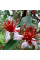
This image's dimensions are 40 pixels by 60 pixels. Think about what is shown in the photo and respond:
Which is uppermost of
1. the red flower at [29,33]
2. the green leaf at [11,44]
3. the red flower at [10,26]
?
the red flower at [10,26]

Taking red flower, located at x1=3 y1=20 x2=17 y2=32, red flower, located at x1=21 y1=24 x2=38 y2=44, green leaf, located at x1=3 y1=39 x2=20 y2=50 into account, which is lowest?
green leaf, located at x1=3 y1=39 x2=20 y2=50

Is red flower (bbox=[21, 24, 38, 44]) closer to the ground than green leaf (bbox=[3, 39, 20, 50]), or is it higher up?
higher up

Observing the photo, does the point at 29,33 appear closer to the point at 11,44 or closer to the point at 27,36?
the point at 27,36

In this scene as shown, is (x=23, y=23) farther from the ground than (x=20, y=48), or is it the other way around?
(x=23, y=23)

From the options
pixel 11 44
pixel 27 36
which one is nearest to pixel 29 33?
pixel 27 36

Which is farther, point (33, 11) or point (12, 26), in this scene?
point (33, 11)

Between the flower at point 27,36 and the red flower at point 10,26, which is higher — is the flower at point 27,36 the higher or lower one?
the lower one

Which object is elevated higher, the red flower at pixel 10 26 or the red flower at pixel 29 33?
the red flower at pixel 10 26

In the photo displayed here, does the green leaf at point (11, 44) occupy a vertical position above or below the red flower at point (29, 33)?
below

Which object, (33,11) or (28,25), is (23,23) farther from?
(33,11)

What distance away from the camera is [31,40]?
1.75 feet

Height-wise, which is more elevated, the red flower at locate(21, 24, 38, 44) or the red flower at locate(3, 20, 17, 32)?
the red flower at locate(3, 20, 17, 32)
